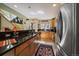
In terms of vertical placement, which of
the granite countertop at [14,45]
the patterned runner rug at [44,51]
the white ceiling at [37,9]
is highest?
the white ceiling at [37,9]

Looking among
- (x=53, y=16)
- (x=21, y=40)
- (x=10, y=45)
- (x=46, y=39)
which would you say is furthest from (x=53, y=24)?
(x=10, y=45)

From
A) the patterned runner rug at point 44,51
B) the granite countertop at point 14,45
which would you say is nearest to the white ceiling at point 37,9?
the granite countertop at point 14,45

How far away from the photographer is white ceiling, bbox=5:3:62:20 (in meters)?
1.89

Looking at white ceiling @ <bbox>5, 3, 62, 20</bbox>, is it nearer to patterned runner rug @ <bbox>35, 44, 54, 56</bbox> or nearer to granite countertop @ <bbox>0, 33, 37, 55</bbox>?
granite countertop @ <bbox>0, 33, 37, 55</bbox>

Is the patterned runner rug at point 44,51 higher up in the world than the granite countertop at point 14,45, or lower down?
lower down

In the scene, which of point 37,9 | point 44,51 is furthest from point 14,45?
point 37,9

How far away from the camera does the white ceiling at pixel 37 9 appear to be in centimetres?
189

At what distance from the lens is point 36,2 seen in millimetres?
1925

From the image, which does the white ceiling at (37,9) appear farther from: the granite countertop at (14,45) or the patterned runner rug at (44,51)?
the patterned runner rug at (44,51)

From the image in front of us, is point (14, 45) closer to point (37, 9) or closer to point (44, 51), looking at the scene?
point (44, 51)

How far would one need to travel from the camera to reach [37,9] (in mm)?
1900

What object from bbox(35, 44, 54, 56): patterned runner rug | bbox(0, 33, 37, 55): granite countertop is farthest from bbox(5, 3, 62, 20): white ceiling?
bbox(35, 44, 54, 56): patterned runner rug

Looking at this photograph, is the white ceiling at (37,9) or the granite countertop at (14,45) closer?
the granite countertop at (14,45)

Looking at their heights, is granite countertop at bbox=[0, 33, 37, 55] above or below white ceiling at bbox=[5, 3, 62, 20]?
below
